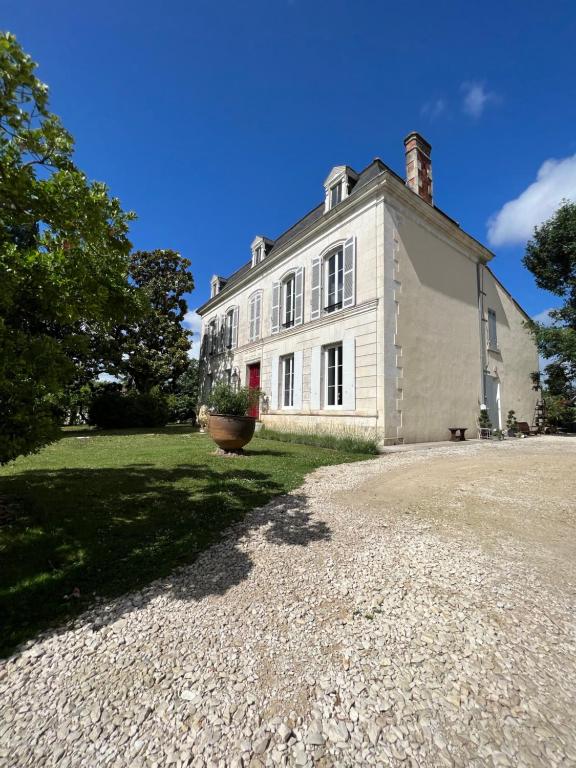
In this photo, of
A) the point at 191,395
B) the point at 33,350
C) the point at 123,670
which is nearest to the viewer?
the point at 123,670

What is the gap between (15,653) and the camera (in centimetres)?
169

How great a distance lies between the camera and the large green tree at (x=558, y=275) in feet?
45.1

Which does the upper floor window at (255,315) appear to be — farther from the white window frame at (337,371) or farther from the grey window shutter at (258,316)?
the white window frame at (337,371)

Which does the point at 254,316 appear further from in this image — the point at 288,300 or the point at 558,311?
the point at 558,311

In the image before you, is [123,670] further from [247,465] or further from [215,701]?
[247,465]

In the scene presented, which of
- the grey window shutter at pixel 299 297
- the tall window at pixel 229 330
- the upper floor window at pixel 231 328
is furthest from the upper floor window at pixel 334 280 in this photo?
the tall window at pixel 229 330

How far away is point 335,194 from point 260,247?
5.20m

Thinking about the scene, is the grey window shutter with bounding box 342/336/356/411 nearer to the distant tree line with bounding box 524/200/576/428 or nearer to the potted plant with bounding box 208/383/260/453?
the potted plant with bounding box 208/383/260/453

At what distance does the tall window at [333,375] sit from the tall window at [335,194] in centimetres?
500

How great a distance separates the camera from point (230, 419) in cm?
674

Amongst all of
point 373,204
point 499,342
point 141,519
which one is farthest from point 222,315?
point 141,519

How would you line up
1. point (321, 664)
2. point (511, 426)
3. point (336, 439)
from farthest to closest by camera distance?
point (511, 426), point (336, 439), point (321, 664)

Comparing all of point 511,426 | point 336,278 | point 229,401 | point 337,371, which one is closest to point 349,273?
point 336,278

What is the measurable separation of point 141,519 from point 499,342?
14350mm
